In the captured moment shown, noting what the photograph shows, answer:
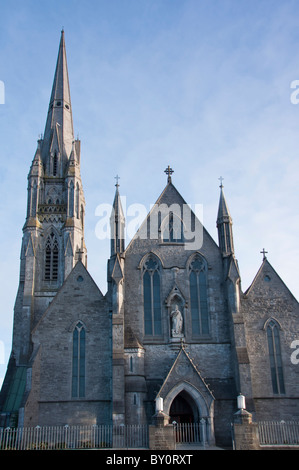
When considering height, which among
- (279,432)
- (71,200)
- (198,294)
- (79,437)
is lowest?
(279,432)

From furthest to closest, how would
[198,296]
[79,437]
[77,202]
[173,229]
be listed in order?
[77,202], [173,229], [198,296], [79,437]

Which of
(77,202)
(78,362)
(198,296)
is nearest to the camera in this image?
(78,362)

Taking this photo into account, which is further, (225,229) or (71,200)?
(71,200)

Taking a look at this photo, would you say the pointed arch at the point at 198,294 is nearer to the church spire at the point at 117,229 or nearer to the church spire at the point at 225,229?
the church spire at the point at 225,229

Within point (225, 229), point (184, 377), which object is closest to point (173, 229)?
point (225, 229)

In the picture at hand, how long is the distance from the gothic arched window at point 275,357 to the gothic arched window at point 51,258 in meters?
18.7

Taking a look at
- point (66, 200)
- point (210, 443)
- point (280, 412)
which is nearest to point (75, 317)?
point (210, 443)

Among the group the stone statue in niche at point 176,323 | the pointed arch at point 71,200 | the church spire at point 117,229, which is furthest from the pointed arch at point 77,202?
the stone statue in niche at point 176,323

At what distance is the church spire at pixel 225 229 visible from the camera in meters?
30.7

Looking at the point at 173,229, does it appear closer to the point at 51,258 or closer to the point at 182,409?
the point at 182,409

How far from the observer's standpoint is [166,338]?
2886cm

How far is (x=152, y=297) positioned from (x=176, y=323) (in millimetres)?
2163

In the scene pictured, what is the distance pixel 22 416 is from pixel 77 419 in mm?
2858

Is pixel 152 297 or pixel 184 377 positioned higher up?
pixel 152 297
